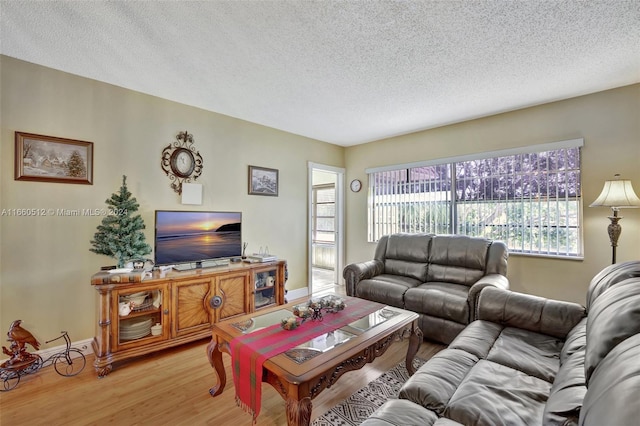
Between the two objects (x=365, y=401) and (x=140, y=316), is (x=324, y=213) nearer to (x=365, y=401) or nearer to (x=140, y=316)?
(x=140, y=316)

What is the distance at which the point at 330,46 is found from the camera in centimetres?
215

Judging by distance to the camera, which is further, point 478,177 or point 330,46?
point 478,177

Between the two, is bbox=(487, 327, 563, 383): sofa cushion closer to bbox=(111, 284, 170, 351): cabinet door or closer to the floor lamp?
the floor lamp

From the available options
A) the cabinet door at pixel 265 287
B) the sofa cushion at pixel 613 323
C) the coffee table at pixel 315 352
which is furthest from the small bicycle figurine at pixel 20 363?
the sofa cushion at pixel 613 323

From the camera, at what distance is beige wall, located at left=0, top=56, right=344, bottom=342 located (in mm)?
2324

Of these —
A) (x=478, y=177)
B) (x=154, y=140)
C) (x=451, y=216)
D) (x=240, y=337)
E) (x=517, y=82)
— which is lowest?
(x=240, y=337)

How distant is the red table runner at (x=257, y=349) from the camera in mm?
1532

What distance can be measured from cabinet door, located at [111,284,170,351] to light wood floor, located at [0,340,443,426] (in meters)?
0.22

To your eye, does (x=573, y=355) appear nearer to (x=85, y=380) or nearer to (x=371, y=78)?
(x=371, y=78)

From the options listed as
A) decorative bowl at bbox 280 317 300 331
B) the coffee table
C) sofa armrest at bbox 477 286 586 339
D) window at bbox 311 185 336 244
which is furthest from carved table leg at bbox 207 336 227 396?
window at bbox 311 185 336 244

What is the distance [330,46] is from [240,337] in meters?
2.19

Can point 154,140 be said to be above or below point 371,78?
below

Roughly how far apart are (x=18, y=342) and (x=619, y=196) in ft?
17.2

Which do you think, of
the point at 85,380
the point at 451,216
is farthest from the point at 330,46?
the point at 85,380
